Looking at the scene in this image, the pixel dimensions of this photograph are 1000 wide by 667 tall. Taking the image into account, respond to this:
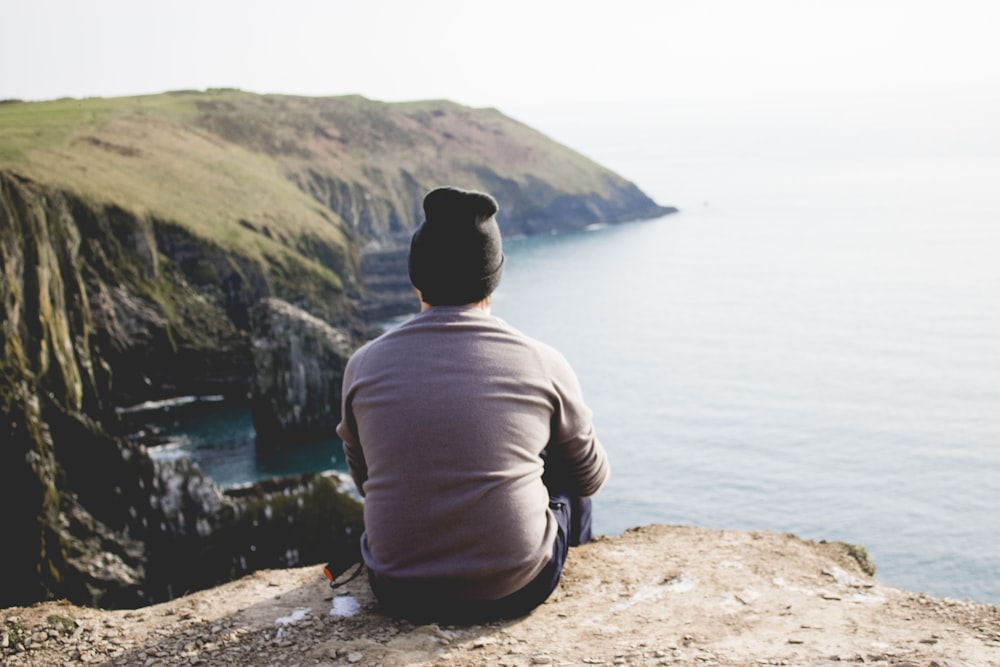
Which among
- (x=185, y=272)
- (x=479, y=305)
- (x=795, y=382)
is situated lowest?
(x=795, y=382)

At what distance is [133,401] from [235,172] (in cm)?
5450

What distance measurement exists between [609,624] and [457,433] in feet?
6.31

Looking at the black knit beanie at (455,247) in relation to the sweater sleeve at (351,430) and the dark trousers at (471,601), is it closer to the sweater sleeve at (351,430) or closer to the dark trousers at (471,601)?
the sweater sleeve at (351,430)

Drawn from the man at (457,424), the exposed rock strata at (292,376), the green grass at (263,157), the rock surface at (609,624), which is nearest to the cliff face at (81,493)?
the exposed rock strata at (292,376)

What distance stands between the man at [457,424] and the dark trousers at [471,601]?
0.03 meters

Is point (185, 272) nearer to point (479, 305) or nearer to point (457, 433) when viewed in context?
point (479, 305)

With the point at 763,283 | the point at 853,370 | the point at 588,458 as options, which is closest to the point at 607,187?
the point at 763,283

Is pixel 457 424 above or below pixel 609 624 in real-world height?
above

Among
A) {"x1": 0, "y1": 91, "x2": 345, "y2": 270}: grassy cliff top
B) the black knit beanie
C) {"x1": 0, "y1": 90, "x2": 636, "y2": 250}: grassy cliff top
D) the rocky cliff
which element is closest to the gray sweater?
the black knit beanie

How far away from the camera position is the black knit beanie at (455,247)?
5.42m

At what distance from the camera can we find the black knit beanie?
542cm

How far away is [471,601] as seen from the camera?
5.79 m

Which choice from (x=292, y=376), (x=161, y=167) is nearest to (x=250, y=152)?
(x=161, y=167)

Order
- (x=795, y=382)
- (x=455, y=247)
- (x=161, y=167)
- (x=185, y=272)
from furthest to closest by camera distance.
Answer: (x=161, y=167) < (x=185, y=272) < (x=795, y=382) < (x=455, y=247)
